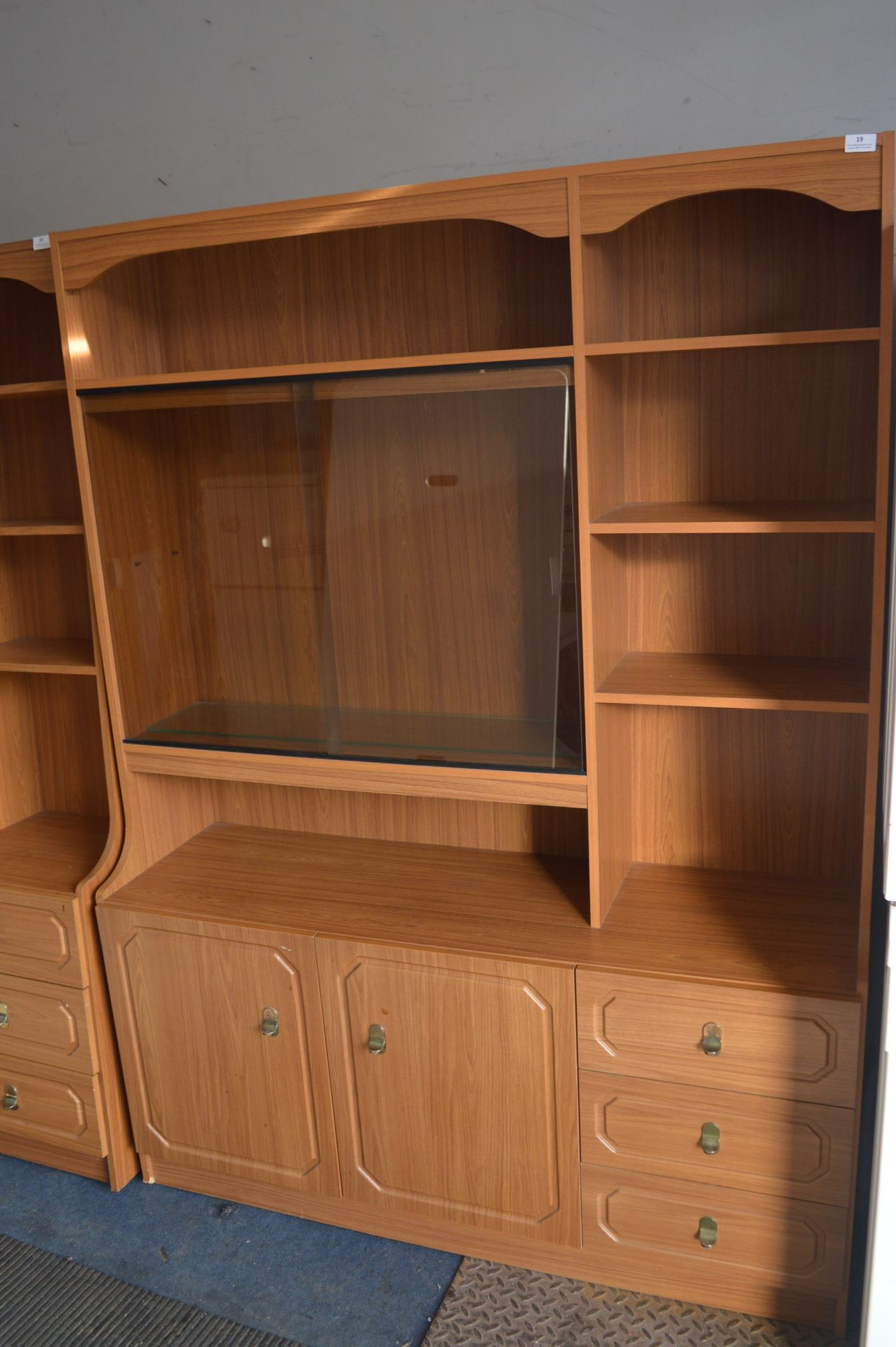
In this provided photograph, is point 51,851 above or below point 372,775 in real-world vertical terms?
below

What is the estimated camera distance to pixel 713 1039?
1.81m

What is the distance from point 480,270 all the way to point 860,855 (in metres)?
1.36

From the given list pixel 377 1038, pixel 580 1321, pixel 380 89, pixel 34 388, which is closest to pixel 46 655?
pixel 34 388

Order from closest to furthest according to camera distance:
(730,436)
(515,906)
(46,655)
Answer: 1. (730,436)
2. (515,906)
3. (46,655)

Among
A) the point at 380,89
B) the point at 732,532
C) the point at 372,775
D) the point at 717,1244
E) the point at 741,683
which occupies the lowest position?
the point at 717,1244

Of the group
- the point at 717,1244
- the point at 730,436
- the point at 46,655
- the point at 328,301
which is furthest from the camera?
the point at 46,655

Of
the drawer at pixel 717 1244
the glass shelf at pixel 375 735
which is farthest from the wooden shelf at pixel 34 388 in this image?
the drawer at pixel 717 1244

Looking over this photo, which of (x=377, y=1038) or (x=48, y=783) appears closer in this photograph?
(x=377, y=1038)

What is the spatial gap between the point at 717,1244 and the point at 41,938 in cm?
148

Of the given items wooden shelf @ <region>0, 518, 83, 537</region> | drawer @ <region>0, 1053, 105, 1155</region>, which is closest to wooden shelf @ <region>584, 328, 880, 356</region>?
wooden shelf @ <region>0, 518, 83, 537</region>

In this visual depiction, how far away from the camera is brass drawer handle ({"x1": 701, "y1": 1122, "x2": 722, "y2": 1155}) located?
1.84 meters

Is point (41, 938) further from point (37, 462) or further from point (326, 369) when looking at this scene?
point (326, 369)

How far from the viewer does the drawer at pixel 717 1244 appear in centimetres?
183

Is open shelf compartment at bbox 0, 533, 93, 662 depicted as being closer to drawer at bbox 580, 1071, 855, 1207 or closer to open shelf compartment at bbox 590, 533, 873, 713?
open shelf compartment at bbox 590, 533, 873, 713
